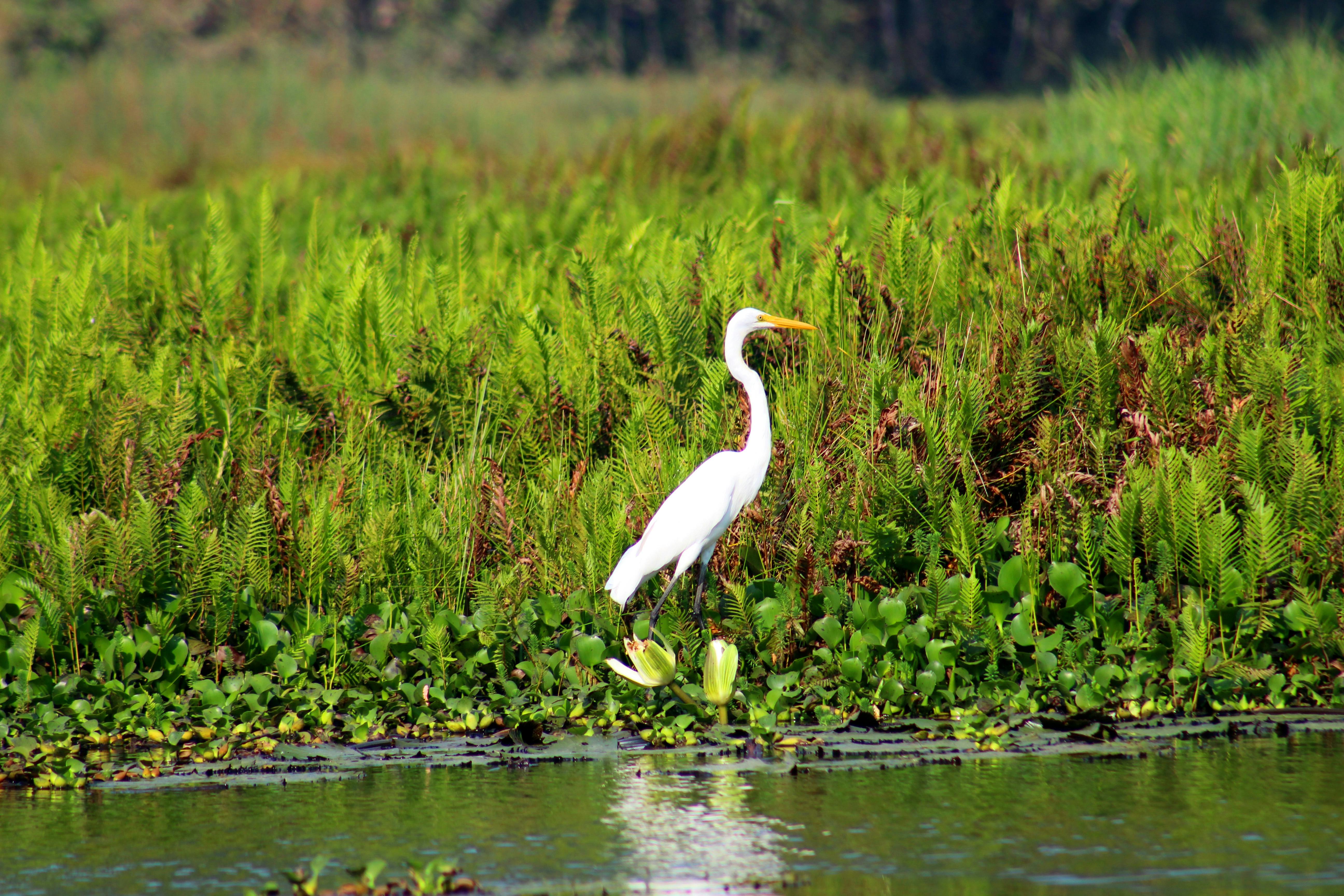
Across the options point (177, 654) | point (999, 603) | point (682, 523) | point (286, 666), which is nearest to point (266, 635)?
point (286, 666)

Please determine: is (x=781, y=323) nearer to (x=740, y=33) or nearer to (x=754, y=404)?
(x=754, y=404)

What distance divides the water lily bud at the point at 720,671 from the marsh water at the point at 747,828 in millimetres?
340

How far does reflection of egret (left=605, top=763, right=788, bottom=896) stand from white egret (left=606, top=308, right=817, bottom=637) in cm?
82

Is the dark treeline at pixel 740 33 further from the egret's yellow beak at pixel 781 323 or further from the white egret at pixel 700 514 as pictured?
the white egret at pixel 700 514

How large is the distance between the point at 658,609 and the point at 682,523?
0.34 meters


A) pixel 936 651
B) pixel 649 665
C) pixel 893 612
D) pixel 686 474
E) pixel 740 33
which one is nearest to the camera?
pixel 649 665

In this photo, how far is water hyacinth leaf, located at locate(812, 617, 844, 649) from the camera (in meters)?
4.76

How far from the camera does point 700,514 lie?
4652 mm

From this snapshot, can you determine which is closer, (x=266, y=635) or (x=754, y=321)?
(x=266, y=635)

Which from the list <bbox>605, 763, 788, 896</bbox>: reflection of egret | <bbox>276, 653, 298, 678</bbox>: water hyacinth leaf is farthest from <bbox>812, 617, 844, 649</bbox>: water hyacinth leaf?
<bbox>276, 653, 298, 678</bbox>: water hyacinth leaf

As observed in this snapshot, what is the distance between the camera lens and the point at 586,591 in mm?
4988

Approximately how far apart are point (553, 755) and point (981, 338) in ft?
8.72

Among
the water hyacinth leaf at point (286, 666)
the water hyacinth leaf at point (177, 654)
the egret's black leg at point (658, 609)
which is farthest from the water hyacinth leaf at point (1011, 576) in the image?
the water hyacinth leaf at point (177, 654)

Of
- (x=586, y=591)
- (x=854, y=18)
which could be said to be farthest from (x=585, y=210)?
(x=854, y=18)
